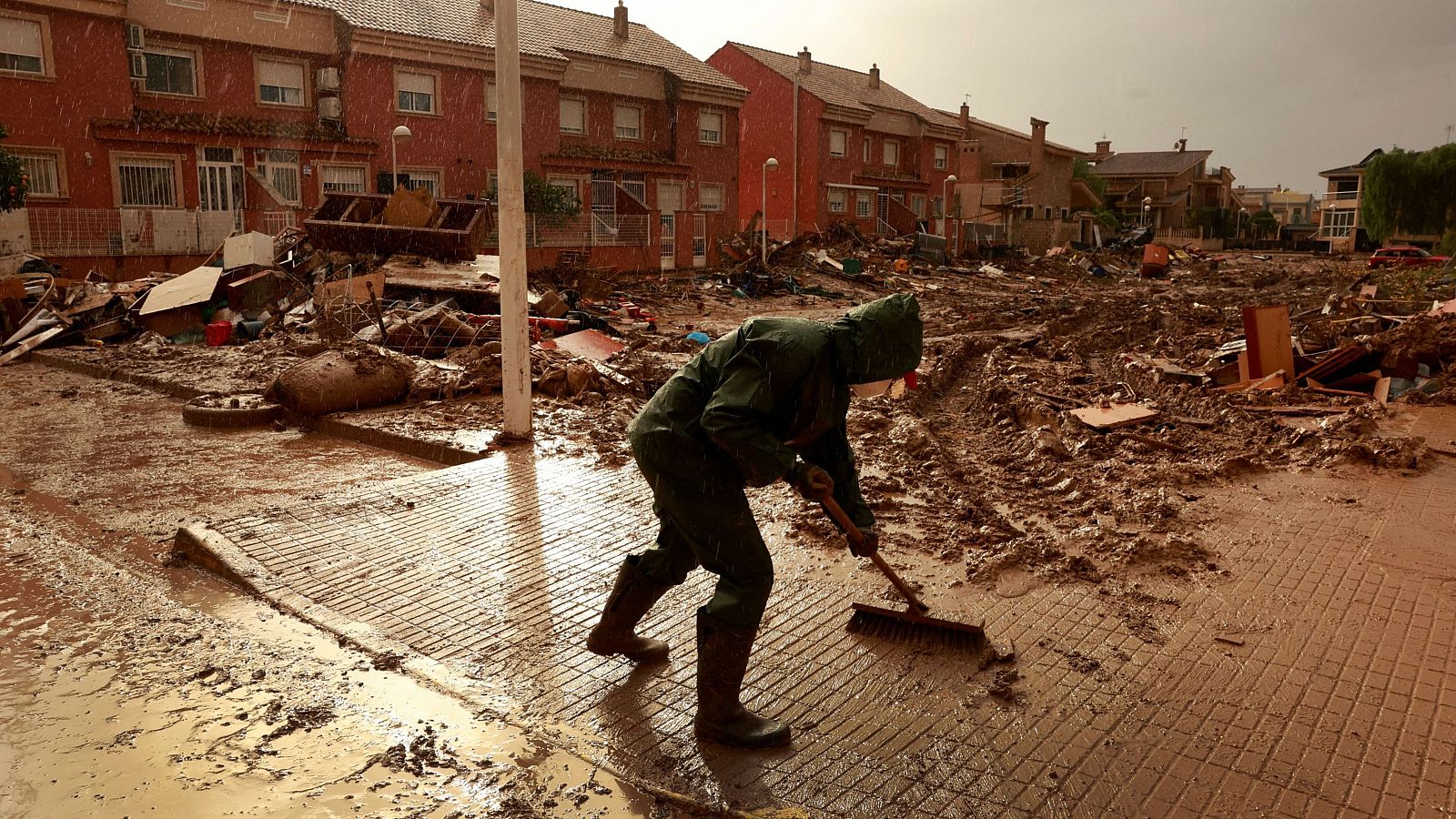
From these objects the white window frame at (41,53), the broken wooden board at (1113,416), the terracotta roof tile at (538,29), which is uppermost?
the terracotta roof tile at (538,29)

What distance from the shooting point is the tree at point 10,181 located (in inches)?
696

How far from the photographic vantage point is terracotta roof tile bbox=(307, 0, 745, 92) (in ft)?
82.7

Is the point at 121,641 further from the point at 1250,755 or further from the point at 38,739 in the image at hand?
the point at 1250,755

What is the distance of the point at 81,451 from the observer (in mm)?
7988

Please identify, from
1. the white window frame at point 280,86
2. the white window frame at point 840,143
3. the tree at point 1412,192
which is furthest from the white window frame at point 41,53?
the tree at point 1412,192

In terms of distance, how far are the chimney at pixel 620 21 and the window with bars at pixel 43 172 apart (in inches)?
698

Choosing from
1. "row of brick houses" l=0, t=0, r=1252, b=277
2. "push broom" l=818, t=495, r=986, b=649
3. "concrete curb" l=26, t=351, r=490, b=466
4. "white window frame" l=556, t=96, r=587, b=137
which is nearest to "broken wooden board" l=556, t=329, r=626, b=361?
"concrete curb" l=26, t=351, r=490, b=466

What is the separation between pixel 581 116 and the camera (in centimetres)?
3022

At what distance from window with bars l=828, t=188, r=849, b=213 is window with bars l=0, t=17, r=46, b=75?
84.9ft

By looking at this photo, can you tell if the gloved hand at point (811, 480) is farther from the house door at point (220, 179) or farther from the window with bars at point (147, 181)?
the window with bars at point (147, 181)

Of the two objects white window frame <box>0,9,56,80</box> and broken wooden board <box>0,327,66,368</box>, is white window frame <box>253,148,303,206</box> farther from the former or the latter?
broken wooden board <box>0,327,66,368</box>

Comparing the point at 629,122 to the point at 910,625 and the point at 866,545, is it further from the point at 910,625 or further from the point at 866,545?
the point at 866,545

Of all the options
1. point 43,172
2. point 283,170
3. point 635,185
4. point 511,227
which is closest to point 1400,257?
point 635,185

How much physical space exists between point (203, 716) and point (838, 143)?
37.4 meters
